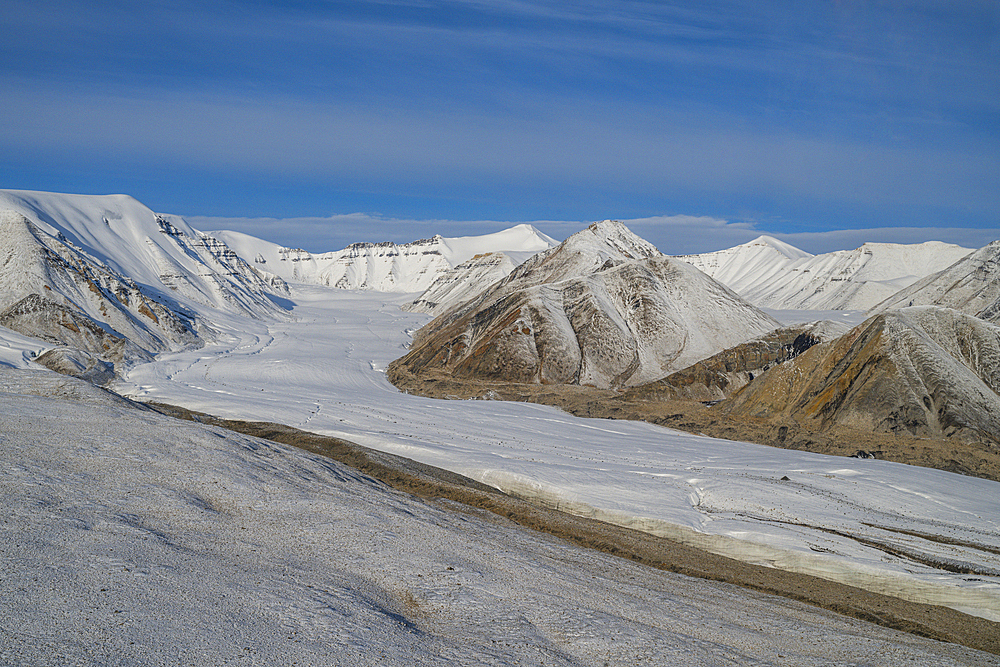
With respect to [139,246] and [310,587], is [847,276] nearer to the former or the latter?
[139,246]

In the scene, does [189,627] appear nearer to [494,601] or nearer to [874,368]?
[494,601]

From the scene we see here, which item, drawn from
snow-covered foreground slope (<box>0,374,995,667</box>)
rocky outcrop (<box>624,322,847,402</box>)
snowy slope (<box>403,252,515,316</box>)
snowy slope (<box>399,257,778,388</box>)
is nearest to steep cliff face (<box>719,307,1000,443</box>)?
rocky outcrop (<box>624,322,847,402</box>)

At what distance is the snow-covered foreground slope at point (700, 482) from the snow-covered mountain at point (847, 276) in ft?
335

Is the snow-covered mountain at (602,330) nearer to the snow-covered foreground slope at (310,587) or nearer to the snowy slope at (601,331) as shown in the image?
the snowy slope at (601,331)

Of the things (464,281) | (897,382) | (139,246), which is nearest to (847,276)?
(464,281)

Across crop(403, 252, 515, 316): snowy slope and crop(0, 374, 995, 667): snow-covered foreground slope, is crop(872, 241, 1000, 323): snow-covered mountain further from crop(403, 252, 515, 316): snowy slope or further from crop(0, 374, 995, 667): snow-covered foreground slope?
crop(0, 374, 995, 667): snow-covered foreground slope

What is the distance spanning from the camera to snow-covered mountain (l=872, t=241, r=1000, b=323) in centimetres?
6644

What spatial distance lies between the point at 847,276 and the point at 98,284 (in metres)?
138

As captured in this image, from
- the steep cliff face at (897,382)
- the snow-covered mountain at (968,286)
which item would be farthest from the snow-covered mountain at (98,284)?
the snow-covered mountain at (968,286)

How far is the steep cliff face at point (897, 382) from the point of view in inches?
1164

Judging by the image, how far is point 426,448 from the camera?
26.7m

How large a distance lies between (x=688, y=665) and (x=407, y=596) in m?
4.89

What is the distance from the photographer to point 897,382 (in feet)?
102

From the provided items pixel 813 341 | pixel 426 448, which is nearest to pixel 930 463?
pixel 813 341
